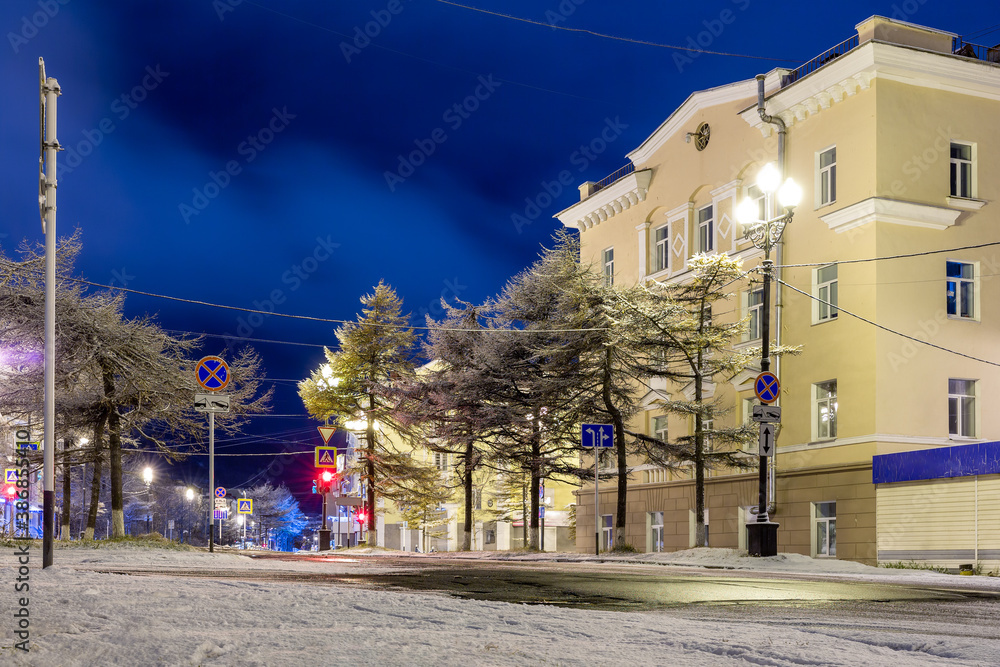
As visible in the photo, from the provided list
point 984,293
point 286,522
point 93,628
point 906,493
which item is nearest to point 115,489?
point 906,493

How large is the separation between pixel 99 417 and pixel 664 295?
711 inches

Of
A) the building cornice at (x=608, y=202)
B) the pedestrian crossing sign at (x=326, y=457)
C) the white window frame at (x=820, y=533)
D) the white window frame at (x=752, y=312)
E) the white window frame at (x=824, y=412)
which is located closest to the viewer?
the white window frame at (x=820, y=533)

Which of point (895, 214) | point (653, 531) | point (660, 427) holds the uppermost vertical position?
point (895, 214)

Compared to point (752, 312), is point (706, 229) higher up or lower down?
higher up

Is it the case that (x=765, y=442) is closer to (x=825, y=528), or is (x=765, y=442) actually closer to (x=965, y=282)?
(x=825, y=528)

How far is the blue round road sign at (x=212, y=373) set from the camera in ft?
71.1

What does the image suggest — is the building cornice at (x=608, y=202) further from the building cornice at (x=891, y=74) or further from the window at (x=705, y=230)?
the building cornice at (x=891, y=74)

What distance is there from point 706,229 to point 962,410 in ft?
37.9

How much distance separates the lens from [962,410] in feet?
99.9

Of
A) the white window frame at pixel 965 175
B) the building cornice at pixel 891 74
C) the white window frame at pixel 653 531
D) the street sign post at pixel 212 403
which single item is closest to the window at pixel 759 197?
the building cornice at pixel 891 74

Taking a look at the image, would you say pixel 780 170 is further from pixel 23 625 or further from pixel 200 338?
pixel 23 625

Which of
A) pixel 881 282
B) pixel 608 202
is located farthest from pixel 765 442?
pixel 608 202

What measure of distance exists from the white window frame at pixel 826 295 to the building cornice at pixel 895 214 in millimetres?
1676

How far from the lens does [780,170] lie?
33156 mm
